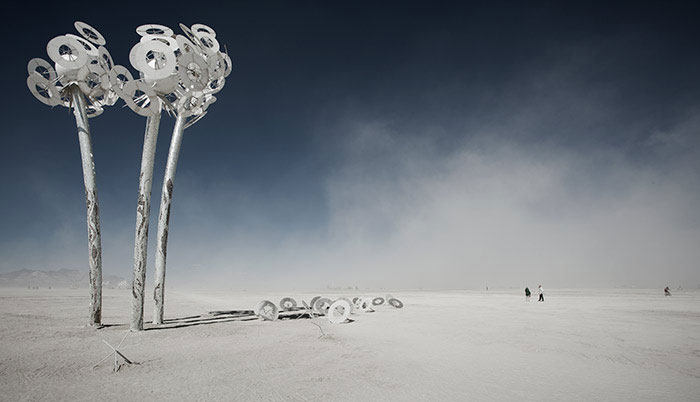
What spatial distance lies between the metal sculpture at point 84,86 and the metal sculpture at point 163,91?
5.48ft

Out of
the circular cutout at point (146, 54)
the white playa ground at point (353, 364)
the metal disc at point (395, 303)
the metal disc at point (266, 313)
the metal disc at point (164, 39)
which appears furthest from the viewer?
the metal disc at point (395, 303)

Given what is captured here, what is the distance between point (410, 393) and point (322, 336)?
22.4 feet

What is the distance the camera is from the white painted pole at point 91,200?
45.0 ft

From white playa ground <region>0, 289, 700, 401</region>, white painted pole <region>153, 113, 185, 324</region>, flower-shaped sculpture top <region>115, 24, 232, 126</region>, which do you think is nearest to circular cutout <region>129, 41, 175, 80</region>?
flower-shaped sculpture top <region>115, 24, 232, 126</region>

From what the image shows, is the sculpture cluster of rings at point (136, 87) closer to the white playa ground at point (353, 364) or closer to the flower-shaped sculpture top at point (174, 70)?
the flower-shaped sculpture top at point (174, 70)

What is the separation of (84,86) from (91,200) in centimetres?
516

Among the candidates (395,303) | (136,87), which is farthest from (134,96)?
(395,303)

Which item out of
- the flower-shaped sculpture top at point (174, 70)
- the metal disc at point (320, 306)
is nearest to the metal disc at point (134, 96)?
the flower-shaped sculpture top at point (174, 70)

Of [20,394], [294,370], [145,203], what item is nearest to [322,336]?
[294,370]

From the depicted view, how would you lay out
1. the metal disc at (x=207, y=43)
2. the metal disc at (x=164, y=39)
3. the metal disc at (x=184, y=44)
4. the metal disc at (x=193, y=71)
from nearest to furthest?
the metal disc at (x=184, y=44)
the metal disc at (x=164, y=39)
the metal disc at (x=193, y=71)
the metal disc at (x=207, y=43)

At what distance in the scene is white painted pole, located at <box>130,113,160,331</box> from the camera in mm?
12773

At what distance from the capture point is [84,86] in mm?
14000

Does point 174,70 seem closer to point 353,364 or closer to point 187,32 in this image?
point 187,32

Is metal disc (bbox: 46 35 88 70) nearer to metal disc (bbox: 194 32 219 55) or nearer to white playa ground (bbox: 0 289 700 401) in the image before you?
metal disc (bbox: 194 32 219 55)
